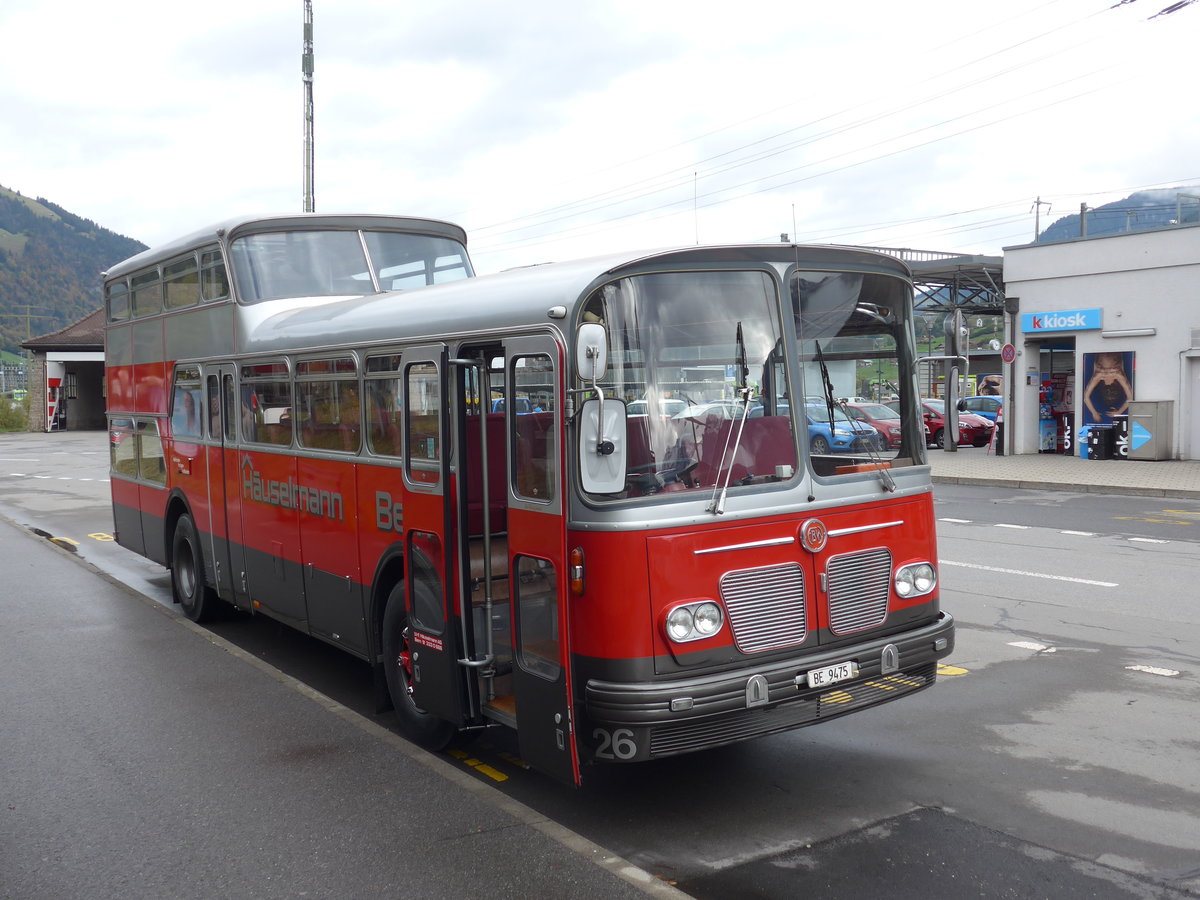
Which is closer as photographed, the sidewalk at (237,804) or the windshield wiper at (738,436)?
the sidewalk at (237,804)

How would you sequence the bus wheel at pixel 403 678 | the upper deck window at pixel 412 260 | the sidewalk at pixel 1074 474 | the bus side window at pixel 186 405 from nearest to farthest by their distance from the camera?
the bus wheel at pixel 403 678 < the upper deck window at pixel 412 260 < the bus side window at pixel 186 405 < the sidewalk at pixel 1074 474

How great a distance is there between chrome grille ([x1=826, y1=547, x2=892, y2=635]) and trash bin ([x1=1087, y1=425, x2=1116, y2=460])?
846 inches

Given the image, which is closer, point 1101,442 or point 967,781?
point 967,781

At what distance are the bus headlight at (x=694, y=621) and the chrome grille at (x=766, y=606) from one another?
0.08m

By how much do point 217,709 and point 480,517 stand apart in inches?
101

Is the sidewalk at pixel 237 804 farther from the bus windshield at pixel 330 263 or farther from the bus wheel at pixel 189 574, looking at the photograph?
the bus windshield at pixel 330 263

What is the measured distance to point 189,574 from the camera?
1038 cm

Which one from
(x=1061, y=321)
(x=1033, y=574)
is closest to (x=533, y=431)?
(x=1033, y=574)

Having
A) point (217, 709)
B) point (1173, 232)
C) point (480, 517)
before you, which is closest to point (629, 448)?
point (480, 517)

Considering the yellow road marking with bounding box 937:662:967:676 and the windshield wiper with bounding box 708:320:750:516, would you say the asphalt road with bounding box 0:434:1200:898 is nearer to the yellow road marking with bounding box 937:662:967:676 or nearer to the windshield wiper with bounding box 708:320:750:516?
the yellow road marking with bounding box 937:662:967:676

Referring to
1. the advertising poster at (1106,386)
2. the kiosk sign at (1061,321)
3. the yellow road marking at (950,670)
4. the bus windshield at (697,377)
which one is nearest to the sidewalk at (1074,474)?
the advertising poster at (1106,386)

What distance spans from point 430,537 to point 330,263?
386cm

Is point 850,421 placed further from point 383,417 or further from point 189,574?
point 189,574

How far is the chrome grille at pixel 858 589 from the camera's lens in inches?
214
